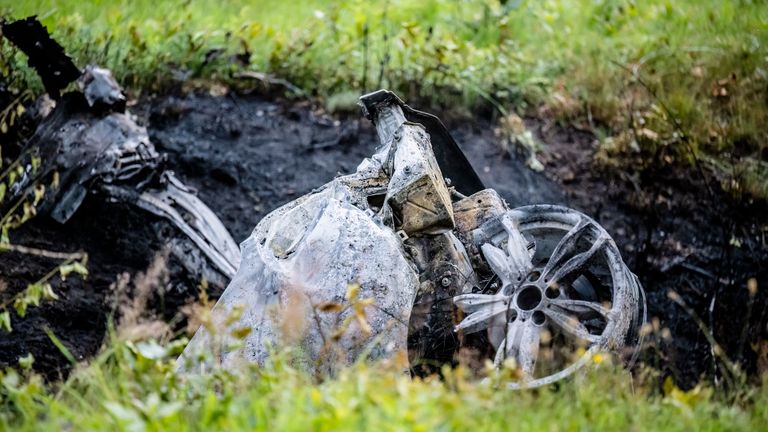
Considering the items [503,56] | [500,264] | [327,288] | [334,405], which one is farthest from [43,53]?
[334,405]

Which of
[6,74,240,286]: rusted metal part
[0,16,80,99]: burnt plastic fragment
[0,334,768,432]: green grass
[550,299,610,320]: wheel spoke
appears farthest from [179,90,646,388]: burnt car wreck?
[0,16,80,99]: burnt plastic fragment

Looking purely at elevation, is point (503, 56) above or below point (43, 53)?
below

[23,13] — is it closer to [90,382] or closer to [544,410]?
[90,382]

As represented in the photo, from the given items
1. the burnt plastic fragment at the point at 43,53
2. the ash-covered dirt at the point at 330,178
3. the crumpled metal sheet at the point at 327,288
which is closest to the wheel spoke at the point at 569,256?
the crumpled metal sheet at the point at 327,288

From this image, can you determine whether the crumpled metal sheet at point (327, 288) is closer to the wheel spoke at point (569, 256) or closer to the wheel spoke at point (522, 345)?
the wheel spoke at point (522, 345)

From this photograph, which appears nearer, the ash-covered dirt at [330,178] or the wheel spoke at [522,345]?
the wheel spoke at [522,345]

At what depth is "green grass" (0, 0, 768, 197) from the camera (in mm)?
6781

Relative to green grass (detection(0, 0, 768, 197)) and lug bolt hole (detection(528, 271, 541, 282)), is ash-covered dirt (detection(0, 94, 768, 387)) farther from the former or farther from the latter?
lug bolt hole (detection(528, 271, 541, 282))

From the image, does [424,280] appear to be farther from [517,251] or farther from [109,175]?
[109,175]

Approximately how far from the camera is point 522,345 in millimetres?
3330

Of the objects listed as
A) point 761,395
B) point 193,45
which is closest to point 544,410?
point 761,395

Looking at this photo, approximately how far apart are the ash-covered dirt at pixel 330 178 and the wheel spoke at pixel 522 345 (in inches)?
72.4

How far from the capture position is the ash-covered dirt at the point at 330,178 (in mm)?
5164

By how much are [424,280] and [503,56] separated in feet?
14.0
